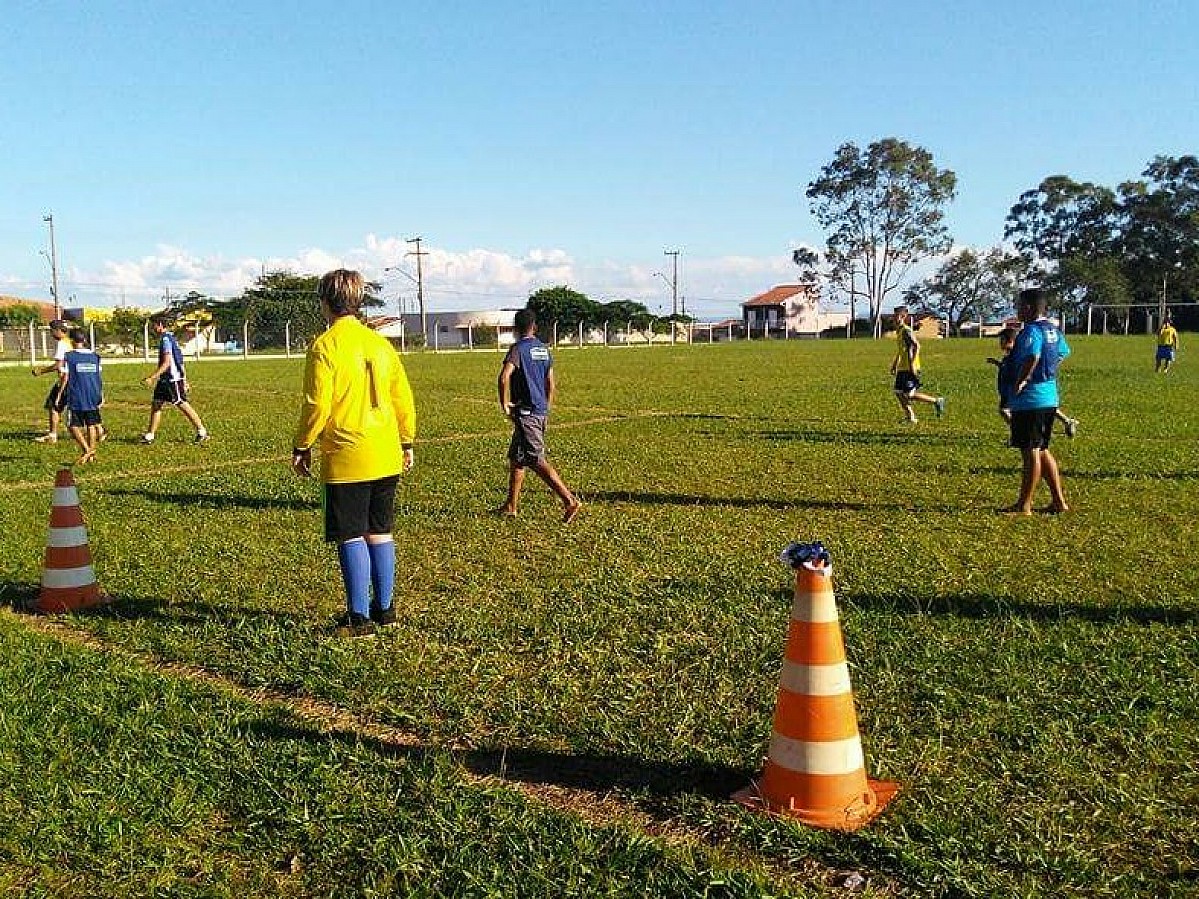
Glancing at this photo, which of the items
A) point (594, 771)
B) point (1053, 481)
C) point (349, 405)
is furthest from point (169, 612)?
point (1053, 481)

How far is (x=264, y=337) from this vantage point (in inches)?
2704

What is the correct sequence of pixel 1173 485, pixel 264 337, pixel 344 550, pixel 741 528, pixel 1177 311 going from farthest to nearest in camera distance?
pixel 1177 311, pixel 264 337, pixel 1173 485, pixel 741 528, pixel 344 550

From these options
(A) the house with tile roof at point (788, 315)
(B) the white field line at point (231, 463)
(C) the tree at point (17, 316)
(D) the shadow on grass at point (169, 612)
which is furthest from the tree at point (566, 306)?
(D) the shadow on grass at point (169, 612)

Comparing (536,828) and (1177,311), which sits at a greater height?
(1177,311)

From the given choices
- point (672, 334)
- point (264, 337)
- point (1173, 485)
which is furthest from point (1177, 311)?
point (1173, 485)

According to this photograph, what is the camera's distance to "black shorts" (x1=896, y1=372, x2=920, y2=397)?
585 inches

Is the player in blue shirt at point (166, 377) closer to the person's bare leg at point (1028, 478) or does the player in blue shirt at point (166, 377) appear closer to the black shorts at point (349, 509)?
the black shorts at point (349, 509)

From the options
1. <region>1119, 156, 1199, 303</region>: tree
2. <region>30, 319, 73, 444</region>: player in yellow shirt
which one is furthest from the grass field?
<region>1119, 156, 1199, 303</region>: tree

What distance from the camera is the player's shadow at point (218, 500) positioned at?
890 cm

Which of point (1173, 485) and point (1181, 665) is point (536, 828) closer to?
point (1181, 665)

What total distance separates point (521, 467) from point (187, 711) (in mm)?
4458

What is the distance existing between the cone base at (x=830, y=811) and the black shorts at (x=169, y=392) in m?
11.6

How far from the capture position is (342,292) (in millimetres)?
5164

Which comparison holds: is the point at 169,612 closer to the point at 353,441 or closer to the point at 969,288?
the point at 353,441
